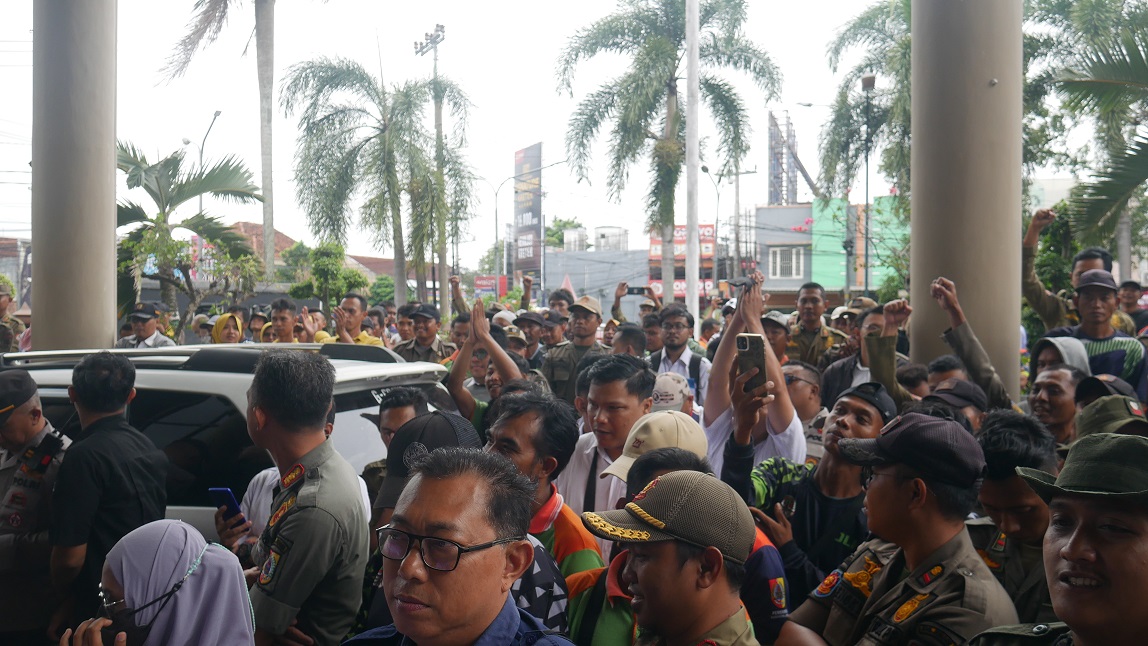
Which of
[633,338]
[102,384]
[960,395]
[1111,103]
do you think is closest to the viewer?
[102,384]

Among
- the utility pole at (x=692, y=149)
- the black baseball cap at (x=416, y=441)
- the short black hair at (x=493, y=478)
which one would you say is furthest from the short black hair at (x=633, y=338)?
the utility pole at (x=692, y=149)

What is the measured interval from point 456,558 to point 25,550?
3.03m

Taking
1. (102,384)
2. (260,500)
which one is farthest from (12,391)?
(260,500)

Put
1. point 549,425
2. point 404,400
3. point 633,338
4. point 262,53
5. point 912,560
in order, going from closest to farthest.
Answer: point 912,560 < point 549,425 < point 404,400 < point 633,338 < point 262,53

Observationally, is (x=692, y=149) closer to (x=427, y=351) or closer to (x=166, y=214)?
(x=166, y=214)

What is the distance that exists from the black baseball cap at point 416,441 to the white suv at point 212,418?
1009mm

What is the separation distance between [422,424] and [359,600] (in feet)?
2.51

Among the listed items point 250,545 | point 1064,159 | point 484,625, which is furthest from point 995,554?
Answer: point 1064,159

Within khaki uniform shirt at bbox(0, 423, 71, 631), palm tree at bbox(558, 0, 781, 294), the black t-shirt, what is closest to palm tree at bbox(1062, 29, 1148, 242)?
the black t-shirt

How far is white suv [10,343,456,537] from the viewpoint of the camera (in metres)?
4.62

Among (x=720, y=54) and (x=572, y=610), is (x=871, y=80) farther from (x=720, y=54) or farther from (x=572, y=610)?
(x=572, y=610)

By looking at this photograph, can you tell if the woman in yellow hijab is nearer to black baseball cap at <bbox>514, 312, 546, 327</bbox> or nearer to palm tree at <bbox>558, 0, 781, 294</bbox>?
black baseball cap at <bbox>514, 312, 546, 327</bbox>

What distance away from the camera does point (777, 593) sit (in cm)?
292

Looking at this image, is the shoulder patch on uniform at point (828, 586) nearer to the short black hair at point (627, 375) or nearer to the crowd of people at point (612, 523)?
the crowd of people at point (612, 523)
